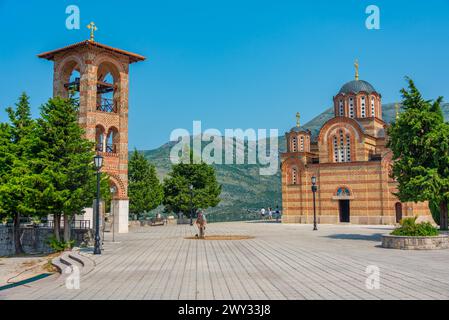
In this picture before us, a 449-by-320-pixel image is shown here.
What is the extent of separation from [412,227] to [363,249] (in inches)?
97.8

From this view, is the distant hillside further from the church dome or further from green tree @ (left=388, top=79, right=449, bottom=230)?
green tree @ (left=388, top=79, right=449, bottom=230)

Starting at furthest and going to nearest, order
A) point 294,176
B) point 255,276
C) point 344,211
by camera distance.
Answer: point 294,176
point 344,211
point 255,276

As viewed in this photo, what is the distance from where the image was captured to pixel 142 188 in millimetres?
46125

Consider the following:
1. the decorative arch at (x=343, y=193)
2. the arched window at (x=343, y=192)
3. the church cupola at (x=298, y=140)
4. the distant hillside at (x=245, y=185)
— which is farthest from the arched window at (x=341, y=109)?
the distant hillside at (x=245, y=185)

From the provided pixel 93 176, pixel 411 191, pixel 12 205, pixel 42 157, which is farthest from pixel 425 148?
pixel 12 205

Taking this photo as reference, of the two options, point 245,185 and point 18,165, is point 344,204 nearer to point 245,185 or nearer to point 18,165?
point 18,165

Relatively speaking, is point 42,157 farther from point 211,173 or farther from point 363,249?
point 211,173

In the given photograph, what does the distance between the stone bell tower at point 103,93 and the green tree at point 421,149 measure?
19449 mm

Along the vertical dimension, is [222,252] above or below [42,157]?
below

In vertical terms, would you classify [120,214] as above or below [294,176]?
below

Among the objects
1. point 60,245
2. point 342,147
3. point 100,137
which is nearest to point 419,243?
point 60,245

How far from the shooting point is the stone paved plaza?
29.0 feet

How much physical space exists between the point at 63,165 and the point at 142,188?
22421 mm
